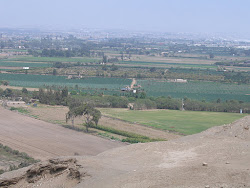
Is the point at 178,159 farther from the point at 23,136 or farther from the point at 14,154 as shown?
the point at 23,136

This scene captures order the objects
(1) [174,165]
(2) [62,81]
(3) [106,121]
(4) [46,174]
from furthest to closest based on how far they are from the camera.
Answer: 1. (2) [62,81]
2. (3) [106,121]
3. (4) [46,174]
4. (1) [174,165]

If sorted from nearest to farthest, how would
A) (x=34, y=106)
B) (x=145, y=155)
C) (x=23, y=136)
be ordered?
(x=145, y=155) < (x=23, y=136) < (x=34, y=106)

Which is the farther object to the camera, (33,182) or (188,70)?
(188,70)

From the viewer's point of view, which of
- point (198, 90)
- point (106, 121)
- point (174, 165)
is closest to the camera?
point (174, 165)

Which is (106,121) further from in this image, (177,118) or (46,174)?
(46,174)

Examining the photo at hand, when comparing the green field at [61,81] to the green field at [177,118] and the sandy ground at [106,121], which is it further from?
the green field at [177,118]

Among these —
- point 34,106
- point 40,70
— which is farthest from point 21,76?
point 34,106

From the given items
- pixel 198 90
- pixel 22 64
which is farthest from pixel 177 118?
pixel 22 64
